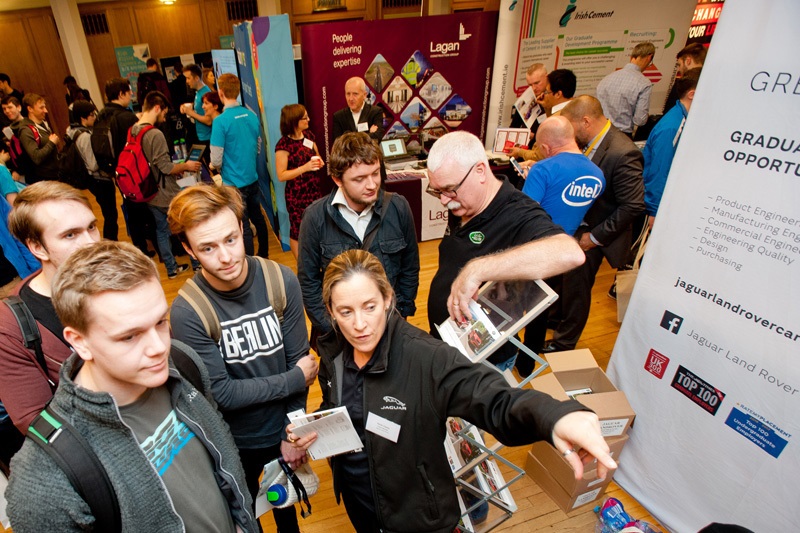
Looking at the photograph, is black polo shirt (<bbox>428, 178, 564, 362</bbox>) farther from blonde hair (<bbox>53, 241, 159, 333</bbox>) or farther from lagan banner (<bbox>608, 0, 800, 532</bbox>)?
blonde hair (<bbox>53, 241, 159, 333</bbox>)

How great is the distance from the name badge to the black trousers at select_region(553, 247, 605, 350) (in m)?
2.20

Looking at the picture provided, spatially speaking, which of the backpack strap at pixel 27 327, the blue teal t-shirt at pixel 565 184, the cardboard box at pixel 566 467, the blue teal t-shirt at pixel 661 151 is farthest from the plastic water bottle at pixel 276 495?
the blue teal t-shirt at pixel 661 151

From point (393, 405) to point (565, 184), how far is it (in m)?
1.96

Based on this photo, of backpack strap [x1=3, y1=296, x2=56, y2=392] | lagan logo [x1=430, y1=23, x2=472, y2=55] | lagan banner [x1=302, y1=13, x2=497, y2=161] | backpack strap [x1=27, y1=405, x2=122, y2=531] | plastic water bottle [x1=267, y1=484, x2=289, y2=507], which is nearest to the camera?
backpack strap [x1=27, y1=405, x2=122, y2=531]

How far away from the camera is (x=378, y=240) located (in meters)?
2.38

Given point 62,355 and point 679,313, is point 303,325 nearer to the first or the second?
point 62,355

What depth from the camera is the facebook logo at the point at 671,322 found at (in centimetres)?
203

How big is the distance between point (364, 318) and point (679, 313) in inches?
61.5

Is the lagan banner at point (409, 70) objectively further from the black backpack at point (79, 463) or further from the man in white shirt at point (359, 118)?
the black backpack at point (79, 463)

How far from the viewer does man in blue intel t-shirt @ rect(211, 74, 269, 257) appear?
14.0 ft

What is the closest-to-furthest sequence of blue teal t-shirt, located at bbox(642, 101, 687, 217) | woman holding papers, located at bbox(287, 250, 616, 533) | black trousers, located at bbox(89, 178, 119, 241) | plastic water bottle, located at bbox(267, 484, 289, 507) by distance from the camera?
woman holding papers, located at bbox(287, 250, 616, 533), plastic water bottle, located at bbox(267, 484, 289, 507), blue teal t-shirt, located at bbox(642, 101, 687, 217), black trousers, located at bbox(89, 178, 119, 241)

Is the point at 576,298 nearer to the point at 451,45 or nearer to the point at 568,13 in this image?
the point at 451,45

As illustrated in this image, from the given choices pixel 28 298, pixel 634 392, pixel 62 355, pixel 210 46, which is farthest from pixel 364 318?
pixel 210 46

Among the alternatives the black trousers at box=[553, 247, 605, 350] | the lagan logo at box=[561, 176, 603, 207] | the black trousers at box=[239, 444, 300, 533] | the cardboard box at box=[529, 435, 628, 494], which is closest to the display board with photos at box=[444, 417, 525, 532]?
the cardboard box at box=[529, 435, 628, 494]
